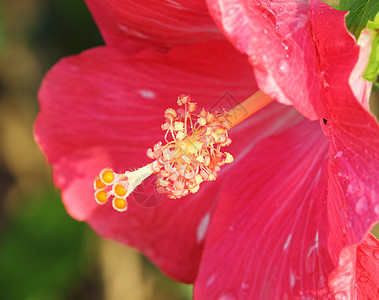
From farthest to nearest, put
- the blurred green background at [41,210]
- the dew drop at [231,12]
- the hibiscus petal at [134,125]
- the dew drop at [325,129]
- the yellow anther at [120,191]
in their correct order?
the blurred green background at [41,210] < the hibiscus petal at [134,125] < the yellow anther at [120,191] < the dew drop at [325,129] < the dew drop at [231,12]

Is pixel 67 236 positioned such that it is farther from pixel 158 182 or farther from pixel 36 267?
pixel 158 182

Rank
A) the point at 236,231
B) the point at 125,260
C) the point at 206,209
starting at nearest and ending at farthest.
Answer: the point at 236,231, the point at 206,209, the point at 125,260

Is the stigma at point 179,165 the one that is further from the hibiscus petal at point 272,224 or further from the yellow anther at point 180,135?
the hibiscus petal at point 272,224

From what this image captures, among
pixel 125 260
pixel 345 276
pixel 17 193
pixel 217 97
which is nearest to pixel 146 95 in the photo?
pixel 217 97

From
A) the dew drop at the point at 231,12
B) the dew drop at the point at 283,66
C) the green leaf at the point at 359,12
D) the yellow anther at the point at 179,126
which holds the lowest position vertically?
the yellow anther at the point at 179,126

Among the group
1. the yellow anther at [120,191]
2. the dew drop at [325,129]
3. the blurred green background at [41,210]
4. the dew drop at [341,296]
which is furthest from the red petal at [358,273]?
the blurred green background at [41,210]

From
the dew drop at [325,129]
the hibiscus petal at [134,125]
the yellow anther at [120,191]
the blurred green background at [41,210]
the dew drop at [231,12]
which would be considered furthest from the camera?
the blurred green background at [41,210]
